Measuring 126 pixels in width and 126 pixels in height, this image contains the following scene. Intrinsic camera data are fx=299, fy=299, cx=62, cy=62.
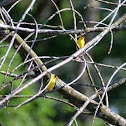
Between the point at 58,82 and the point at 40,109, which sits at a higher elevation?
the point at 58,82

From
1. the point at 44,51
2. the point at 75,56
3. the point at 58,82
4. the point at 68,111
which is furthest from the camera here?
the point at 44,51

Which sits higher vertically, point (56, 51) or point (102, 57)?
point (56, 51)

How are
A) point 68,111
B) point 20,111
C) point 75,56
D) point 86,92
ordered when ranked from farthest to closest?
point 68,111
point 86,92
point 20,111
point 75,56

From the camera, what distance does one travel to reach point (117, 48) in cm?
790

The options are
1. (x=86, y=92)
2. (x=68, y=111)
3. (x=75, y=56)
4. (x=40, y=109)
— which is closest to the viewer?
(x=75, y=56)

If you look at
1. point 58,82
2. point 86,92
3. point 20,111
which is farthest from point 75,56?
point 86,92

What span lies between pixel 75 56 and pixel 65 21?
611 cm

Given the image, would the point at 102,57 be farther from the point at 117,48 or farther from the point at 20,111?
the point at 20,111

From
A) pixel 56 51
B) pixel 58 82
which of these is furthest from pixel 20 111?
pixel 56 51

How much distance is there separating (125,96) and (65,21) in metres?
2.65

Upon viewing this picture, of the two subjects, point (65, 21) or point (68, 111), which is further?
point (65, 21)

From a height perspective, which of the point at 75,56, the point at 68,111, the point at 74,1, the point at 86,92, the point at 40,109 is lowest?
the point at 68,111

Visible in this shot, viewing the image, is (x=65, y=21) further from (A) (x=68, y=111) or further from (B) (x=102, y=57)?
(A) (x=68, y=111)

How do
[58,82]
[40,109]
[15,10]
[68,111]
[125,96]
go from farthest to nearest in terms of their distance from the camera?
[125,96]
[15,10]
[68,111]
[40,109]
[58,82]
